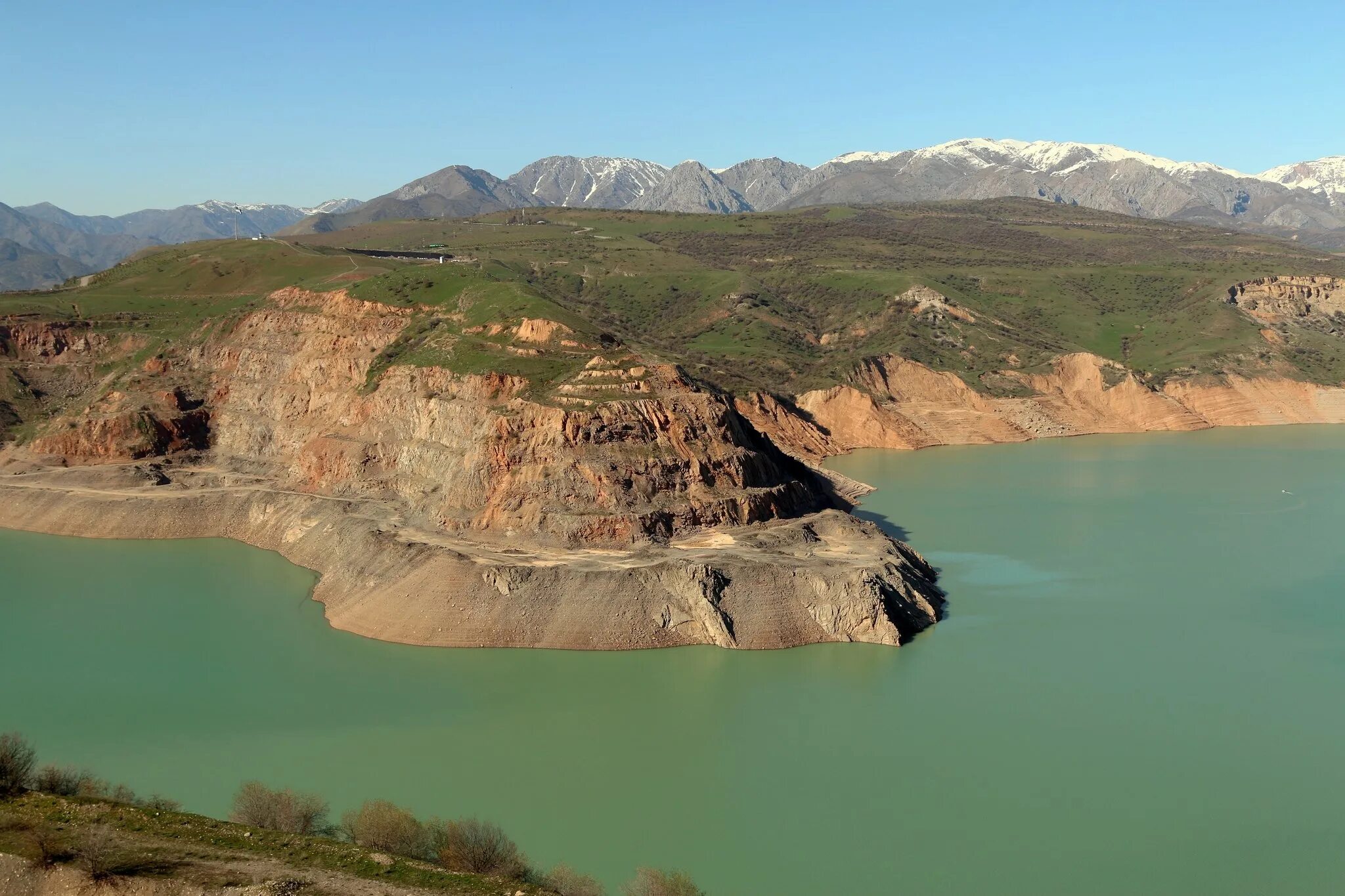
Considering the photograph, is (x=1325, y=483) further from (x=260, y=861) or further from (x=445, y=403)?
(x=260, y=861)

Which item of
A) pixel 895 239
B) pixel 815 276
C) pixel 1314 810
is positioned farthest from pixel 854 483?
pixel 895 239

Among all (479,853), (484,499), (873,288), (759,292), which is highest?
(873,288)

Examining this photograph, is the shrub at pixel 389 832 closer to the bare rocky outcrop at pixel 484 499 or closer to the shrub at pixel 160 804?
the shrub at pixel 160 804

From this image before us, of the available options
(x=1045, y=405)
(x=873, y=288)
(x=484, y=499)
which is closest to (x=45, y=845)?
(x=484, y=499)

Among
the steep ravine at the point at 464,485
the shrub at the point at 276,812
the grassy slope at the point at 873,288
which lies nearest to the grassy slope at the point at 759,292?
the grassy slope at the point at 873,288

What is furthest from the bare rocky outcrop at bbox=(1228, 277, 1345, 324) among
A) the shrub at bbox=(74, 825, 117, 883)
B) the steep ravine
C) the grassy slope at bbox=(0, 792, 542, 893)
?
the shrub at bbox=(74, 825, 117, 883)

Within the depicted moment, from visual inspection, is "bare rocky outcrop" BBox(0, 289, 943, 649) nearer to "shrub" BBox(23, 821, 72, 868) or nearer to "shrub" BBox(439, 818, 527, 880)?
"shrub" BBox(439, 818, 527, 880)

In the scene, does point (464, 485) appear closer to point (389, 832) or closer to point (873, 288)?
point (389, 832)
